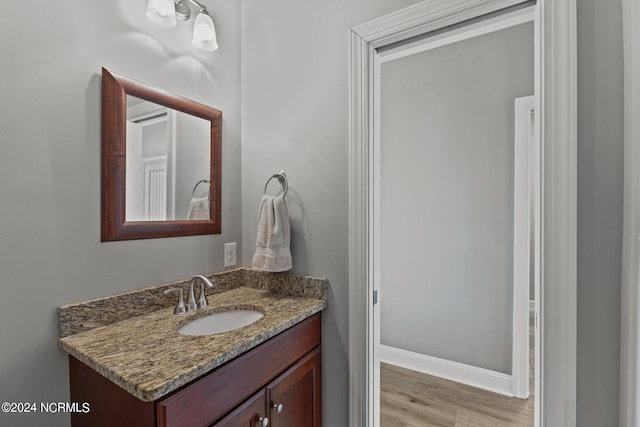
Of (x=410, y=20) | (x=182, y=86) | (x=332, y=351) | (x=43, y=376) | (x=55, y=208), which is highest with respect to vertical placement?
(x=410, y=20)

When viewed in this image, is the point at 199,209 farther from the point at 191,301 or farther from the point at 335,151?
the point at 335,151

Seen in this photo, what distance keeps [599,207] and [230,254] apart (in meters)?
1.53

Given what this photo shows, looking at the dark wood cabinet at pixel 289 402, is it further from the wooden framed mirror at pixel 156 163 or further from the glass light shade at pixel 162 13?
the glass light shade at pixel 162 13

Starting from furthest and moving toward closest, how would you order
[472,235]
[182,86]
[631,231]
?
[472,235] → [182,86] → [631,231]

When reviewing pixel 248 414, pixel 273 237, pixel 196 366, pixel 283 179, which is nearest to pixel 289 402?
pixel 248 414

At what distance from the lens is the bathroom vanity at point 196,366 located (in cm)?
77

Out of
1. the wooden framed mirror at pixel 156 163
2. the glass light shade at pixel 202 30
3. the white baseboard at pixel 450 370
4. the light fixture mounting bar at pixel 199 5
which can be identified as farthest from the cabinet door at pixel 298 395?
the light fixture mounting bar at pixel 199 5

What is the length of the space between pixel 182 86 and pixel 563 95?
1488 millimetres

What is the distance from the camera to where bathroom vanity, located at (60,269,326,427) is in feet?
2.53

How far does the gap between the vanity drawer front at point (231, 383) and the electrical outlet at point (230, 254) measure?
22.4 inches

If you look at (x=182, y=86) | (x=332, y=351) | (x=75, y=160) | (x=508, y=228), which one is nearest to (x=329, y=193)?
(x=332, y=351)

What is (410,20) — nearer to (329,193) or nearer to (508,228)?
(329,193)

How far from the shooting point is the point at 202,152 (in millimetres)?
1482

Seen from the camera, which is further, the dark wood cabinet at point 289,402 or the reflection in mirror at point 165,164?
the reflection in mirror at point 165,164
